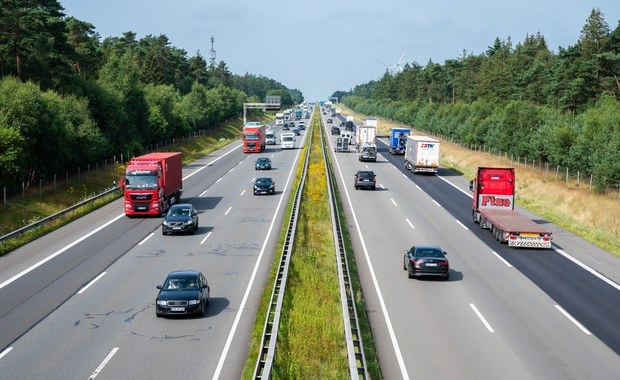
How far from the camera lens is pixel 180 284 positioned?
868 inches

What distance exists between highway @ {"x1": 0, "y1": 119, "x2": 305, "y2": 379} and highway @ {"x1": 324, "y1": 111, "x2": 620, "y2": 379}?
478cm

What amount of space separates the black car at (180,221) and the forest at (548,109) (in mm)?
31248

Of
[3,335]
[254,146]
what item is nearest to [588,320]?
[3,335]

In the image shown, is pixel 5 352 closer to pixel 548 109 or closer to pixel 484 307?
pixel 484 307

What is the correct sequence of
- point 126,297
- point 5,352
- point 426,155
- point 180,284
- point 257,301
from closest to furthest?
point 5,352, point 180,284, point 257,301, point 126,297, point 426,155

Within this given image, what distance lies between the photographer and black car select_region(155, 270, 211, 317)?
21.1 meters

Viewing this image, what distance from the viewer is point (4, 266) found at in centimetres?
2881

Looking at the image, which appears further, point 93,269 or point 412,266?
point 93,269

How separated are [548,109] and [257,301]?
6051cm

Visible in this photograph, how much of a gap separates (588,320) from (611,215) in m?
23.6

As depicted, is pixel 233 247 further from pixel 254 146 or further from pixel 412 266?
pixel 254 146

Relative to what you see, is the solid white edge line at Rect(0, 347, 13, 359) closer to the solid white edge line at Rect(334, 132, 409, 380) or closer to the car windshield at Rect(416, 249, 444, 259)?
the solid white edge line at Rect(334, 132, 409, 380)

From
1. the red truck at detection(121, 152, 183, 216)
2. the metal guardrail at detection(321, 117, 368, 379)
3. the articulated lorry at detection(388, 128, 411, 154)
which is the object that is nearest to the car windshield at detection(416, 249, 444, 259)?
the metal guardrail at detection(321, 117, 368, 379)

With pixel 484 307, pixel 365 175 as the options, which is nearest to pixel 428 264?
pixel 484 307
